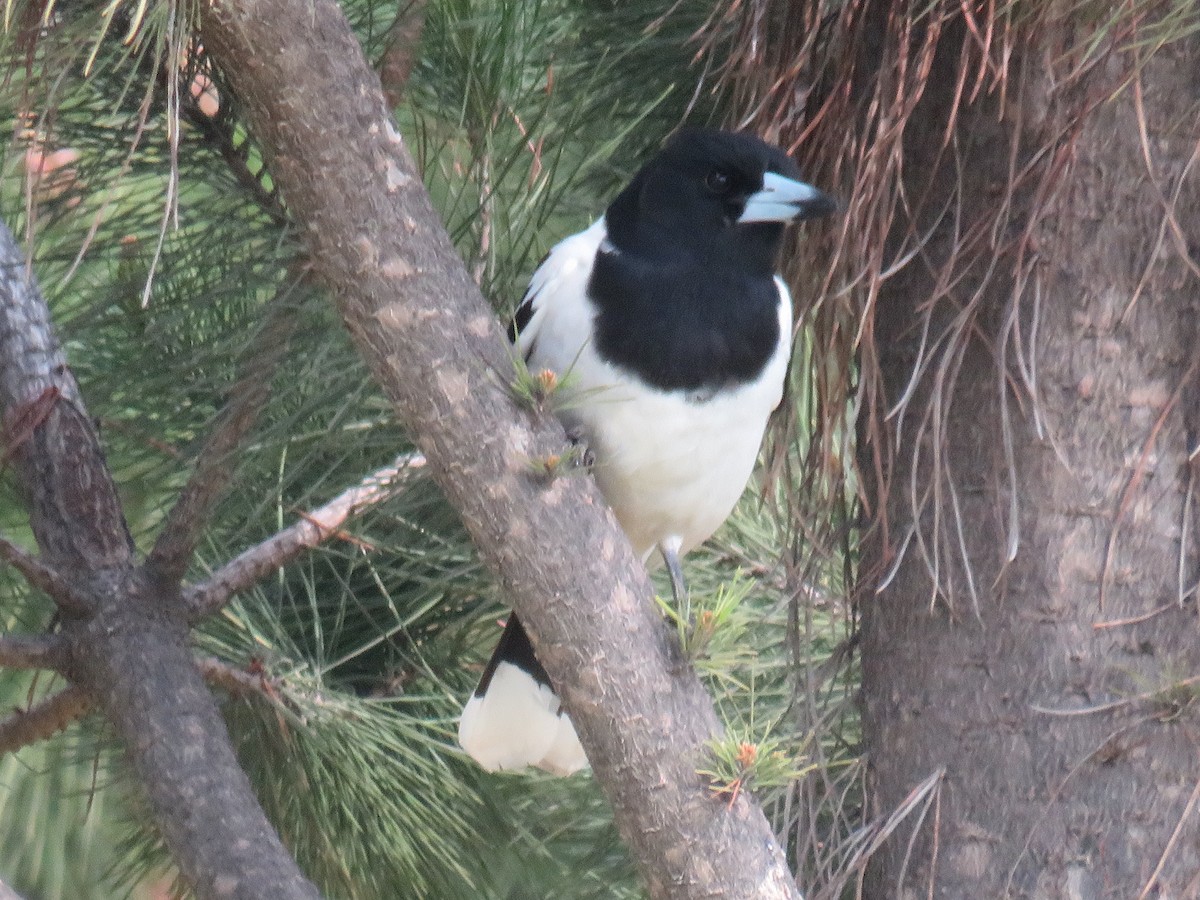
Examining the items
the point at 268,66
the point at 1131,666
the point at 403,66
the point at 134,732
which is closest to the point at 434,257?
the point at 268,66

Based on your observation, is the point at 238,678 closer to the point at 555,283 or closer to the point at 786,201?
the point at 555,283

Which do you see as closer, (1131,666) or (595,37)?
(1131,666)

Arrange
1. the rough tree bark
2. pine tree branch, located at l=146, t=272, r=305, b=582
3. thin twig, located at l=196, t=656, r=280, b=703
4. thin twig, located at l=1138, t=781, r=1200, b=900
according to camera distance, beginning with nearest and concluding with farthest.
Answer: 1. the rough tree bark
2. thin twig, located at l=1138, t=781, r=1200, b=900
3. pine tree branch, located at l=146, t=272, r=305, b=582
4. thin twig, located at l=196, t=656, r=280, b=703

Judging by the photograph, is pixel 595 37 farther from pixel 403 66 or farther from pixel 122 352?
pixel 122 352

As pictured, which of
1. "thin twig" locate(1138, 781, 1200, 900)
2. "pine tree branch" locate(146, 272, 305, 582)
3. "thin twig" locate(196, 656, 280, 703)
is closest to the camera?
"thin twig" locate(1138, 781, 1200, 900)

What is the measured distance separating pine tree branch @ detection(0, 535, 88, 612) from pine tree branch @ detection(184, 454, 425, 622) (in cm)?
9

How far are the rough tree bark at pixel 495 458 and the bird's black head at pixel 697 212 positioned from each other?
39cm

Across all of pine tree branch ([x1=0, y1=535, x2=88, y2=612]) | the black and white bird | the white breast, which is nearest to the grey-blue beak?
the black and white bird

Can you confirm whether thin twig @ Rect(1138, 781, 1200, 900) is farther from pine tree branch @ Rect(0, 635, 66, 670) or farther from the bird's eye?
pine tree branch @ Rect(0, 635, 66, 670)

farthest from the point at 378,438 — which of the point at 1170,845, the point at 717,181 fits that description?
the point at 1170,845

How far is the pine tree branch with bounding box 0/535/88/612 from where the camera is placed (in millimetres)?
1278

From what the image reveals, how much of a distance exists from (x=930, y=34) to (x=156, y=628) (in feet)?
2.54

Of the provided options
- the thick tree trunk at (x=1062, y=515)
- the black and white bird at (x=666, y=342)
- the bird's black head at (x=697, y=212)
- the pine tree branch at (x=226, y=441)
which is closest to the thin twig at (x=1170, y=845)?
the thick tree trunk at (x=1062, y=515)

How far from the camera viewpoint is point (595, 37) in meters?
1.57
